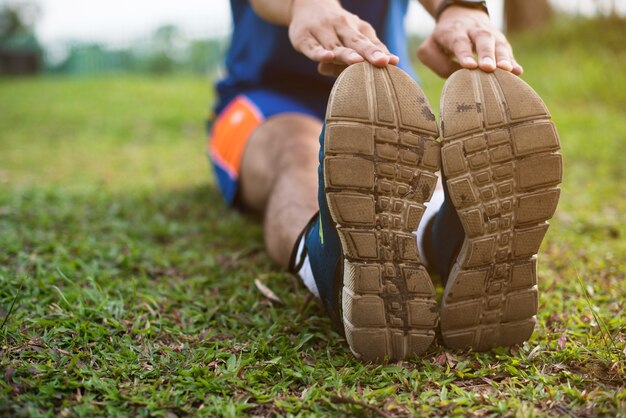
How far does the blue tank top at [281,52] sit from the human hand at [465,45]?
1.27 ft

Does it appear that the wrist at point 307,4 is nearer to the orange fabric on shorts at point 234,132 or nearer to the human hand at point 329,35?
the human hand at point 329,35

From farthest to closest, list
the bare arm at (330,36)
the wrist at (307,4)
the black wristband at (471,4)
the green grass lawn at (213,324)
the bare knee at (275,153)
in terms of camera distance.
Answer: the bare knee at (275,153) < the black wristband at (471,4) < the wrist at (307,4) < the bare arm at (330,36) < the green grass lawn at (213,324)

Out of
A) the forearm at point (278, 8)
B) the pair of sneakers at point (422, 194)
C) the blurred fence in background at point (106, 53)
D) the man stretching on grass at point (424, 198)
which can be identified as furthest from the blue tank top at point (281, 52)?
the blurred fence in background at point (106, 53)

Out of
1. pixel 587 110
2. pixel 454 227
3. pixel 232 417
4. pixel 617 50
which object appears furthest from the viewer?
pixel 617 50

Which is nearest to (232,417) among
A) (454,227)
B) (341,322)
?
(341,322)

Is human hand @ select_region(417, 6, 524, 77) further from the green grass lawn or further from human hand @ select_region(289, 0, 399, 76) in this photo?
the green grass lawn

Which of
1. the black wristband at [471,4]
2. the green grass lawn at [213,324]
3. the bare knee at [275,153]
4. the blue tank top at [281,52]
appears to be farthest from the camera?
the blue tank top at [281,52]

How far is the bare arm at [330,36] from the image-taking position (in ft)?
4.18

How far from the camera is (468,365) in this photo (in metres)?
1.20

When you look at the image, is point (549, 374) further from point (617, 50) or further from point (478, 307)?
point (617, 50)

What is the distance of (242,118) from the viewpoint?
2174 millimetres

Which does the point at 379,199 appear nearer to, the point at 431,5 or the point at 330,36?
the point at 330,36

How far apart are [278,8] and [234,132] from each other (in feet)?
2.31

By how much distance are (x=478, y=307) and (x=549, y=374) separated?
0.18 m
